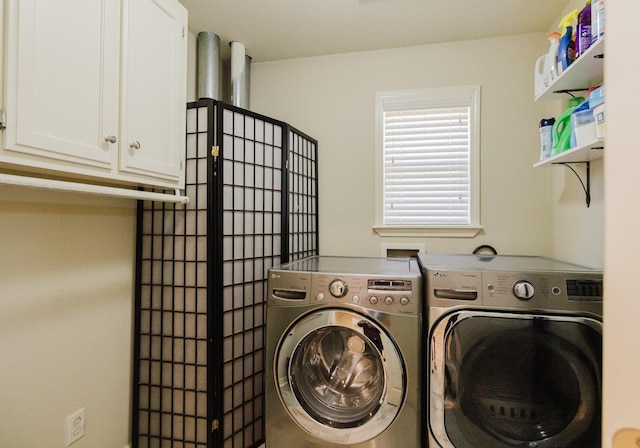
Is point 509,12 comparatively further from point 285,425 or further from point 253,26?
point 285,425

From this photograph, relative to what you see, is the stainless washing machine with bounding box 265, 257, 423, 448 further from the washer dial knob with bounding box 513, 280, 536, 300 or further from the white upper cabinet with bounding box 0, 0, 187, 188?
the white upper cabinet with bounding box 0, 0, 187, 188

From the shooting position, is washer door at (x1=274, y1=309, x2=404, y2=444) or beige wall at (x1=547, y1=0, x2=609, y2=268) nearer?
washer door at (x1=274, y1=309, x2=404, y2=444)

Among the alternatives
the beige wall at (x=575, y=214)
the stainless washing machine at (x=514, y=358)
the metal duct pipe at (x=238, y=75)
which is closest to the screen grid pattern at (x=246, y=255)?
the metal duct pipe at (x=238, y=75)

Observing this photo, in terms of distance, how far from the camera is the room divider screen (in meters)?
1.63

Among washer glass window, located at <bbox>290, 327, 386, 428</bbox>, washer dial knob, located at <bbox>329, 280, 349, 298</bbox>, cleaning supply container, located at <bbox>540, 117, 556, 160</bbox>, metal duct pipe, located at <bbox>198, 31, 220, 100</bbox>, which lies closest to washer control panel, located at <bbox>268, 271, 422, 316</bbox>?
washer dial knob, located at <bbox>329, 280, 349, 298</bbox>

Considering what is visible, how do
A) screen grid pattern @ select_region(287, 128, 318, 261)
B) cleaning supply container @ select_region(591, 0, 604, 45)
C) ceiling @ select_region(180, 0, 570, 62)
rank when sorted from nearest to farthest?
cleaning supply container @ select_region(591, 0, 604, 45) → ceiling @ select_region(180, 0, 570, 62) → screen grid pattern @ select_region(287, 128, 318, 261)

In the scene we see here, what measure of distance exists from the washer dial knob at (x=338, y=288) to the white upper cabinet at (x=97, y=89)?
899 mm

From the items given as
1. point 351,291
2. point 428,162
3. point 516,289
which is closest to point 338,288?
point 351,291

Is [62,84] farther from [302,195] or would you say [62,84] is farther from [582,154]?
→ [582,154]

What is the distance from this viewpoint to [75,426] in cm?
147

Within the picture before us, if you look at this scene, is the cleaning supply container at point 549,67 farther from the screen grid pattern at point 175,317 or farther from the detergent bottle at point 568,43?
the screen grid pattern at point 175,317

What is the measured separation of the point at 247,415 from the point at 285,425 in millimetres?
395

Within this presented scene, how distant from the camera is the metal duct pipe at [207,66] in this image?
217cm

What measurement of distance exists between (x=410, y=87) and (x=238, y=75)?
124 centimetres
